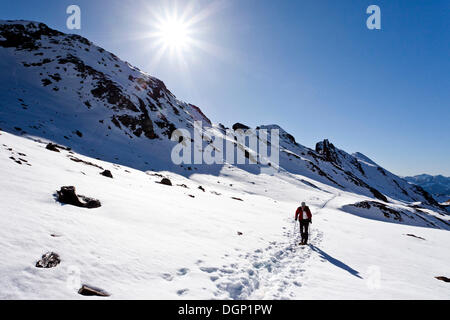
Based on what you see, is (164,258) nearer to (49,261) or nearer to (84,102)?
(49,261)

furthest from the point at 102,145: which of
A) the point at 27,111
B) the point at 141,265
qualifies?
the point at 141,265

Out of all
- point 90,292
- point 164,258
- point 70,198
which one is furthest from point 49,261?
point 70,198

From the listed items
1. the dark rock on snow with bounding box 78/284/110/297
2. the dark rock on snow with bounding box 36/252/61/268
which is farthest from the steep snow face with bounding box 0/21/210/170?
the dark rock on snow with bounding box 78/284/110/297

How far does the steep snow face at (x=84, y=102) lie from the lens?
122ft

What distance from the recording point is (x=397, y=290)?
7133 mm

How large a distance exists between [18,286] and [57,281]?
2.15 feet

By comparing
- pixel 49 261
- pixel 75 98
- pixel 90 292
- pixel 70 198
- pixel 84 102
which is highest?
pixel 75 98

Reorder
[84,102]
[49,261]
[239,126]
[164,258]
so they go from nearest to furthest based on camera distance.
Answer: [49,261], [164,258], [84,102], [239,126]

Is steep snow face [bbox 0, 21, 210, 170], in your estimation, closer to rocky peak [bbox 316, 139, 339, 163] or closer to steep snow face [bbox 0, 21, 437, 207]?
steep snow face [bbox 0, 21, 437, 207]

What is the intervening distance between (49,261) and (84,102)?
55.9m

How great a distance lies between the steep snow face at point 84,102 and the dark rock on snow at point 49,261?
32.5 metres

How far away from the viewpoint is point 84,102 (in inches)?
1962
